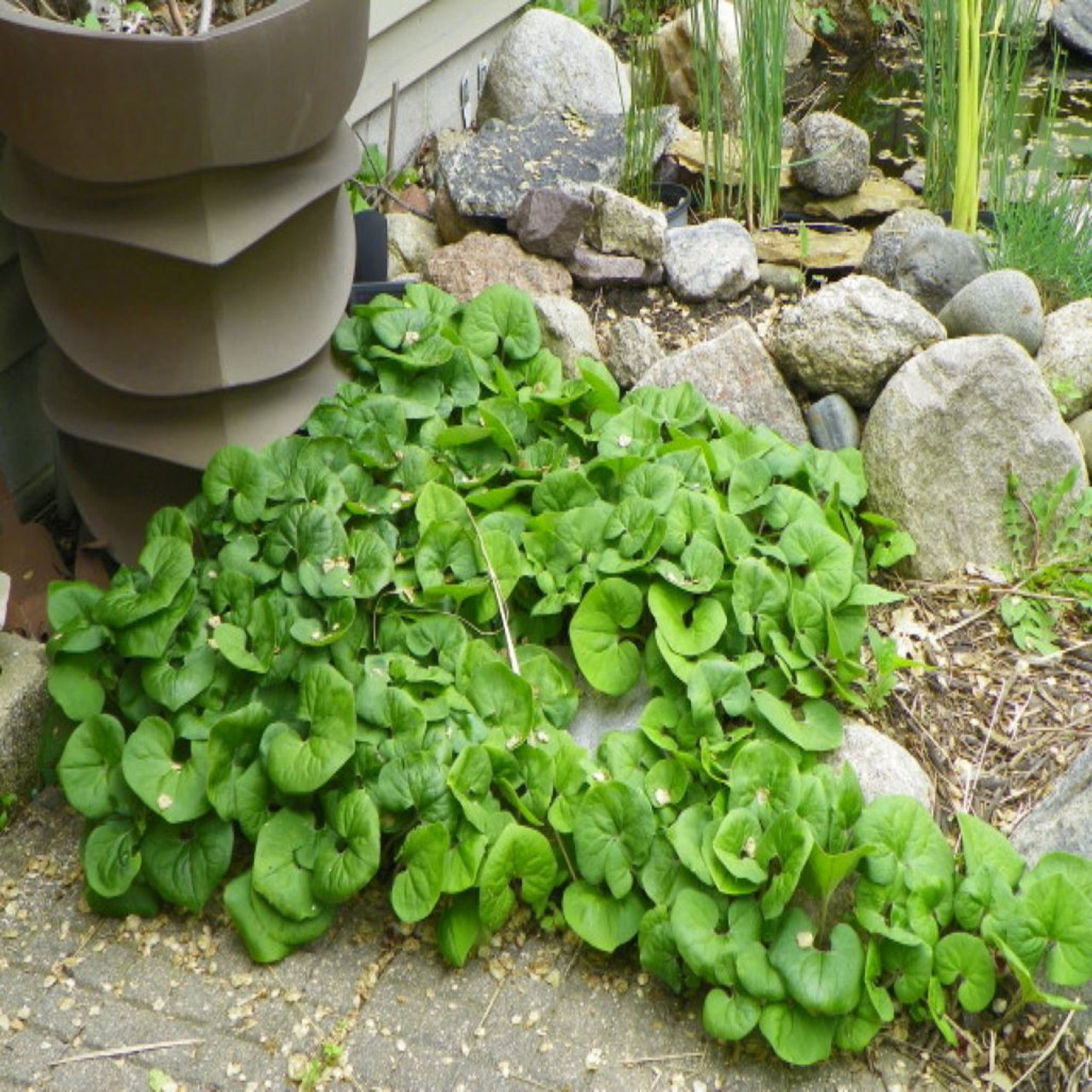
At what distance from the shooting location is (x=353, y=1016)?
7.97 ft

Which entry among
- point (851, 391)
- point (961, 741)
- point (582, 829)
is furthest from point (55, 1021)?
point (851, 391)

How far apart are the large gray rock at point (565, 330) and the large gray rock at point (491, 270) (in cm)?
17

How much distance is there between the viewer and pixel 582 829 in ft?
8.22

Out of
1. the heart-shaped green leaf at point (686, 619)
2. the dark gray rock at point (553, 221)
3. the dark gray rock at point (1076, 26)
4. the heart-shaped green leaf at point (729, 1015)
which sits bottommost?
the dark gray rock at point (1076, 26)

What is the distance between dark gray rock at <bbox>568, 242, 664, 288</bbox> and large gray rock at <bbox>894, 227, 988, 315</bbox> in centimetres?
69

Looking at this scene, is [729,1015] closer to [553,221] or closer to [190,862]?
[190,862]

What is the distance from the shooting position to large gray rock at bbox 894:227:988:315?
150 inches

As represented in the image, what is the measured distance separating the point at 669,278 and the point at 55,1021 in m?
2.47

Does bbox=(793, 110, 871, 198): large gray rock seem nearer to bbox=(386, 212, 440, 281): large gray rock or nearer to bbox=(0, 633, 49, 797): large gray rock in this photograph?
bbox=(386, 212, 440, 281): large gray rock

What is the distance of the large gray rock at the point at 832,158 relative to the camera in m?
4.80

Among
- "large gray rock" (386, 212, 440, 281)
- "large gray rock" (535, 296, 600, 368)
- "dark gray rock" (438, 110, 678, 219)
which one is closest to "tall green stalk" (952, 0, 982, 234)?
"dark gray rock" (438, 110, 678, 219)

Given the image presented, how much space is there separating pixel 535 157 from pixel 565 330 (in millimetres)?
1056

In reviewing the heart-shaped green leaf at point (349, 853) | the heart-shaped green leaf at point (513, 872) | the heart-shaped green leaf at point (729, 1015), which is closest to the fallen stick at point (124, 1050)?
the heart-shaped green leaf at point (349, 853)

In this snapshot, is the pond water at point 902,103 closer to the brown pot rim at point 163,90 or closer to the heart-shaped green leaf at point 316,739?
the brown pot rim at point 163,90
